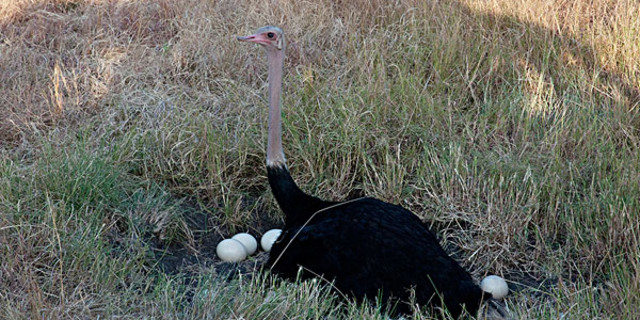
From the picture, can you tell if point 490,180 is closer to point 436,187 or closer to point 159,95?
point 436,187

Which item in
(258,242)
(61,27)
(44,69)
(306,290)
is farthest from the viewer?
(61,27)

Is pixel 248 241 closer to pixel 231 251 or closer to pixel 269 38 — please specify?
pixel 231 251

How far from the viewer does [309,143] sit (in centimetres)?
420

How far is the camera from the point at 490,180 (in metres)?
3.82

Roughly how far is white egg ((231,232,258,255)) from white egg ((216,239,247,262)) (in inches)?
1.9

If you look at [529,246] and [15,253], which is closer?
[15,253]

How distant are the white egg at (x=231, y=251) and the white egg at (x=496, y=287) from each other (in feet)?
3.81

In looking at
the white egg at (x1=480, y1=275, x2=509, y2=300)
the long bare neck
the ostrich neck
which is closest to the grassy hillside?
the white egg at (x1=480, y1=275, x2=509, y2=300)

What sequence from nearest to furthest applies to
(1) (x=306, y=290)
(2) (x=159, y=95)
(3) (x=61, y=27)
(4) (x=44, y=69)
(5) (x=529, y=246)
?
(1) (x=306, y=290), (5) (x=529, y=246), (2) (x=159, y=95), (4) (x=44, y=69), (3) (x=61, y=27)

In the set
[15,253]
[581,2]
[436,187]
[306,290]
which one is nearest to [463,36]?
[581,2]

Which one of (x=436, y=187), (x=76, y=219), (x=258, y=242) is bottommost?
(x=258, y=242)

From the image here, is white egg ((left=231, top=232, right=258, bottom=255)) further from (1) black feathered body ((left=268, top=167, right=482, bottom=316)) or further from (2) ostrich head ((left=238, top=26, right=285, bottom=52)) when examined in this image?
(2) ostrich head ((left=238, top=26, right=285, bottom=52))

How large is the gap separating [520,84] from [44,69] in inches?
120

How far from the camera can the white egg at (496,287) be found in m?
3.49
